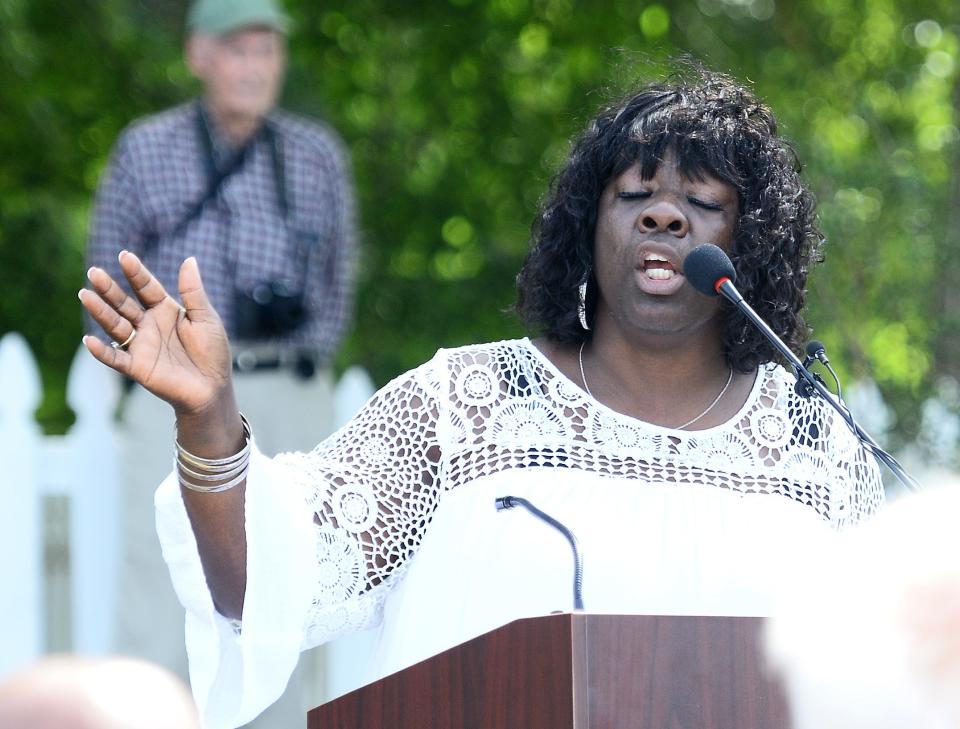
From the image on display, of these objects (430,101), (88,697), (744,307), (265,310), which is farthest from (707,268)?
(430,101)

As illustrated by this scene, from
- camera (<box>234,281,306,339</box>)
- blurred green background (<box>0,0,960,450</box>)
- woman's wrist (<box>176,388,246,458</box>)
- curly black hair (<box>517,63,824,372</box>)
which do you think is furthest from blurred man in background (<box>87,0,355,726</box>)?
woman's wrist (<box>176,388,246,458</box>)

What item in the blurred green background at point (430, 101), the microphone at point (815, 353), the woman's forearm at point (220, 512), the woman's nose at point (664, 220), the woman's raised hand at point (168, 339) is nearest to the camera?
the woman's raised hand at point (168, 339)

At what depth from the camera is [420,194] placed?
8617mm

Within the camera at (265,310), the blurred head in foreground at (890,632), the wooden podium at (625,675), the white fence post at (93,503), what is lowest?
the blurred head in foreground at (890,632)

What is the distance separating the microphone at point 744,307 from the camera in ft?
8.90

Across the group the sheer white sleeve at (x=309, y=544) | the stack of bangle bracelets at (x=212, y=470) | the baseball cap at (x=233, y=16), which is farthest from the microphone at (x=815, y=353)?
the baseball cap at (x=233, y=16)

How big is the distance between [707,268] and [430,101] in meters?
5.68

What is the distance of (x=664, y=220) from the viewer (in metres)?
3.16

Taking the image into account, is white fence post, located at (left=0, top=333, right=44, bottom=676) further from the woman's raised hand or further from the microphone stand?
the microphone stand

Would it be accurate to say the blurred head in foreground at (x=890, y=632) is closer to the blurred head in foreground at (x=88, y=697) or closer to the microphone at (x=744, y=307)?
the blurred head in foreground at (x=88, y=697)

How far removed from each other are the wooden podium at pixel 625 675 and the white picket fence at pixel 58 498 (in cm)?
332

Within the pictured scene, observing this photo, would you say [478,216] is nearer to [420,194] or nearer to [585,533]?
[420,194]

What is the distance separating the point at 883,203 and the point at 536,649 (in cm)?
476

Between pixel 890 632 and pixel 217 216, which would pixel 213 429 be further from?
pixel 217 216
